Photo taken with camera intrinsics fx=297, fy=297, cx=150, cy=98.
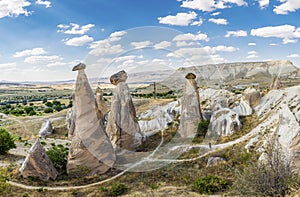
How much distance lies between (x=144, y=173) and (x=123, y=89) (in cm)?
719

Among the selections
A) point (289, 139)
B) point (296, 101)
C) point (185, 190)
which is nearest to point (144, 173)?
point (185, 190)

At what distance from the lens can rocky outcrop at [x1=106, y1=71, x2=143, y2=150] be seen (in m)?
21.5

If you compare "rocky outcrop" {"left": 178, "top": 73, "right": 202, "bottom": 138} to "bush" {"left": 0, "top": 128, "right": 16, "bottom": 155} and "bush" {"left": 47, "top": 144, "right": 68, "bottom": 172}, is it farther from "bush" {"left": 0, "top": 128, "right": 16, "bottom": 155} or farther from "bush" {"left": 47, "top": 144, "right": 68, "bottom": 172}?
"bush" {"left": 0, "top": 128, "right": 16, "bottom": 155}

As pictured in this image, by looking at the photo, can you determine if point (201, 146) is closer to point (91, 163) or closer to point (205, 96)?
point (91, 163)

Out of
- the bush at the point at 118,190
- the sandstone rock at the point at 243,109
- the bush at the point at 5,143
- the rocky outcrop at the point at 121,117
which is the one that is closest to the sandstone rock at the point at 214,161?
the bush at the point at 118,190

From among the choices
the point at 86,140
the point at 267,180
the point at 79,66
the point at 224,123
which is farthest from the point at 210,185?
the point at 79,66

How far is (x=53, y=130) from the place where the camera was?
3170 cm

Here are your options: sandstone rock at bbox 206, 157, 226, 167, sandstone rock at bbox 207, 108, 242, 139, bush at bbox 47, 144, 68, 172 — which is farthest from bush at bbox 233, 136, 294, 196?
bush at bbox 47, 144, 68, 172

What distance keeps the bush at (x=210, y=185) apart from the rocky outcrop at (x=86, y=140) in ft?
21.0

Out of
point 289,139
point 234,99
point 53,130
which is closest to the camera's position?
point 289,139

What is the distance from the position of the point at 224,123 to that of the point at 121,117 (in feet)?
24.6

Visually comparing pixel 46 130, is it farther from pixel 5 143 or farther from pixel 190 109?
pixel 190 109

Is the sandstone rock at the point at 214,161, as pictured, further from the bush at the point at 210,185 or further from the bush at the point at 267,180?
the bush at the point at 267,180

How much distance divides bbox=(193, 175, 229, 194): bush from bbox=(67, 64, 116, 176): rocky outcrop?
6409mm
